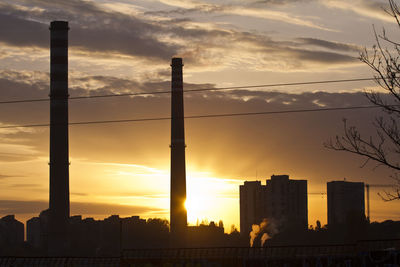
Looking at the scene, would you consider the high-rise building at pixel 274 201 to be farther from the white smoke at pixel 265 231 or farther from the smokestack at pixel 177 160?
the smokestack at pixel 177 160

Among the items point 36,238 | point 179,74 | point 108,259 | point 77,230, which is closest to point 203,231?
point 77,230

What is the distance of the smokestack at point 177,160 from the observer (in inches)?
2982

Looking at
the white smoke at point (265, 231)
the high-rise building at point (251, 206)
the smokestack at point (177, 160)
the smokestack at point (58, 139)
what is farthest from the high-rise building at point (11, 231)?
the smokestack at point (58, 139)

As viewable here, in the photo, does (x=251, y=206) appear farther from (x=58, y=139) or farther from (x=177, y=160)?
(x=58, y=139)

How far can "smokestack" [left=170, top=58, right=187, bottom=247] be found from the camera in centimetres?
7575

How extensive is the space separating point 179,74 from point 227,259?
1930 inches

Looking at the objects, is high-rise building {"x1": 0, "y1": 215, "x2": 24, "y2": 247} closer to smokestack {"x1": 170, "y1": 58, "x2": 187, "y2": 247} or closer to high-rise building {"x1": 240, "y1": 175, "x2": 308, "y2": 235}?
high-rise building {"x1": 240, "y1": 175, "x2": 308, "y2": 235}

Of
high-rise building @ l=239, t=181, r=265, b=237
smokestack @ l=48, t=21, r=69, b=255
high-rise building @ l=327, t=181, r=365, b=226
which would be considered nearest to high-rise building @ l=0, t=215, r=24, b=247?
high-rise building @ l=239, t=181, r=265, b=237

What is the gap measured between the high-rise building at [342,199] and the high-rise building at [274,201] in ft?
28.3

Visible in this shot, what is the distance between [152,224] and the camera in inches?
5797

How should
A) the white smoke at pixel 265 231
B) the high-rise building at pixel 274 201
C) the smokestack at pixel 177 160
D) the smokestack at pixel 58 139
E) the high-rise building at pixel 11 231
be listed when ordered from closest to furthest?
the smokestack at pixel 58 139
the smokestack at pixel 177 160
the white smoke at pixel 265 231
the high-rise building at pixel 11 231
the high-rise building at pixel 274 201

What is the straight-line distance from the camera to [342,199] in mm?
158875

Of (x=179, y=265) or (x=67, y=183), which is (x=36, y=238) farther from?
(x=179, y=265)

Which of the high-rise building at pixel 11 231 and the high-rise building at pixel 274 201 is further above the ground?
the high-rise building at pixel 274 201
